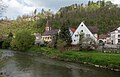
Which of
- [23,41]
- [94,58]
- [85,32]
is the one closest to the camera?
[94,58]

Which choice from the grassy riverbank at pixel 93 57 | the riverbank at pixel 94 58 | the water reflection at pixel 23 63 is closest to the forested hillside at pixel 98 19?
the grassy riverbank at pixel 93 57

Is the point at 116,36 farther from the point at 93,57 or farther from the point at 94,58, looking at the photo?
the point at 94,58

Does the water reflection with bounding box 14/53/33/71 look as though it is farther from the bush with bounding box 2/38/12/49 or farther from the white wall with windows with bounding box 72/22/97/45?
the bush with bounding box 2/38/12/49

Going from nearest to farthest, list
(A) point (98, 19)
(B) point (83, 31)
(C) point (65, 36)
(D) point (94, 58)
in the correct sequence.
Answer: (D) point (94, 58)
(C) point (65, 36)
(B) point (83, 31)
(A) point (98, 19)

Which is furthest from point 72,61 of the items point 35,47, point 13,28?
point 13,28

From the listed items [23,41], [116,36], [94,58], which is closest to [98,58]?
[94,58]

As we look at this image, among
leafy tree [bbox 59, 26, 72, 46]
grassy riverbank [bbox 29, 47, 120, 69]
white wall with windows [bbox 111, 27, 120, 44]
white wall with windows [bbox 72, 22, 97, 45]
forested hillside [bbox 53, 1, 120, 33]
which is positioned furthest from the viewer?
forested hillside [bbox 53, 1, 120, 33]

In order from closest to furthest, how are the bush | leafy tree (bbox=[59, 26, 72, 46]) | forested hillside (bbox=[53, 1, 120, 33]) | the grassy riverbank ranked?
the grassy riverbank
leafy tree (bbox=[59, 26, 72, 46])
the bush
forested hillside (bbox=[53, 1, 120, 33])

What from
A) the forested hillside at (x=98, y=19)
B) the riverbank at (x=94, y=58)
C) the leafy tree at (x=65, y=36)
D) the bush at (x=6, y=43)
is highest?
the forested hillside at (x=98, y=19)

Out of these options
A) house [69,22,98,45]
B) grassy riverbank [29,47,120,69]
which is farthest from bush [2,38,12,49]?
grassy riverbank [29,47,120,69]

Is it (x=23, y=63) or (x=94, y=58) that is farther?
(x=23, y=63)

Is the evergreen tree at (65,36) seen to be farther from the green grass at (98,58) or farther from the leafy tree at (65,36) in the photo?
the green grass at (98,58)

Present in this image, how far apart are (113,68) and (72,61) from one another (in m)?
11.0

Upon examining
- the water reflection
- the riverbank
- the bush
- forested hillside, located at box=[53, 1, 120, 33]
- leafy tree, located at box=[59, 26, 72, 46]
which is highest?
forested hillside, located at box=[53, 1, 120, 33]
